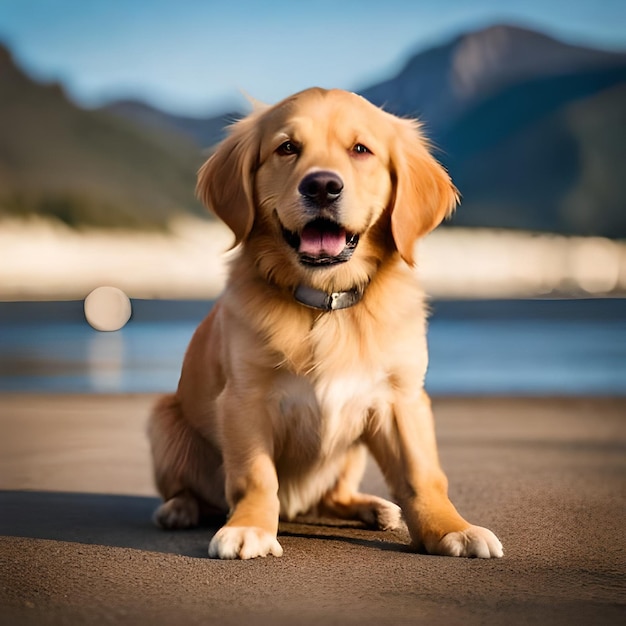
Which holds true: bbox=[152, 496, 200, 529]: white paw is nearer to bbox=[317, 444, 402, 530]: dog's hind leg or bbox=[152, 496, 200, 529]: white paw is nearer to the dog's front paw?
bbox=[317, 444, 402, 530]: dog's hind leg

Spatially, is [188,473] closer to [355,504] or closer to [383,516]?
[355,504]

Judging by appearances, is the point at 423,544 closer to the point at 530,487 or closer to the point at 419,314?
the point at 419,314

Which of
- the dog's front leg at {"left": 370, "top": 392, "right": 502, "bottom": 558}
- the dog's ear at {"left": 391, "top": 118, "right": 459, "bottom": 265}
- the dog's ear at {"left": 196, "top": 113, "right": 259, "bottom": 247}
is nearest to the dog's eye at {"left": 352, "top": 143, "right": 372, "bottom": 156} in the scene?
the dog's ear at {"left": 391, "top": 118, "right": 459, "bottom": 265}

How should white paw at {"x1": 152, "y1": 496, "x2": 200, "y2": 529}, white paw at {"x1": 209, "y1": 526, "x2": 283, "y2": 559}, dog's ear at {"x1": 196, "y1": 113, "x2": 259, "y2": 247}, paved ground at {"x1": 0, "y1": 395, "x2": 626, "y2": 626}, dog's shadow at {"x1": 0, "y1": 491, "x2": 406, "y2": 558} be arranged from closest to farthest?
paved ground at {"x1": 0, "y1": 395, "x2": 626, "y2": 626}
white paw at {"x1": 209, "y1": 526, "x2": 283, "y2": 559}
dog's shadow at {"x1": 0, "y1": 491, "x2": 406, "y2": 558}
dog's ear at {"x1": 196, "y1": 113, "x2": 259, "y2": 247}
white paw at {"x1": 152, "y1": 496, "x2": 200, "y2": 529}

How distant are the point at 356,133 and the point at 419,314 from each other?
2.07 feet

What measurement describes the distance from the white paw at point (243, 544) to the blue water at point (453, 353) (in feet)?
19.1

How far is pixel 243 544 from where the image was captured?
9.98 ft

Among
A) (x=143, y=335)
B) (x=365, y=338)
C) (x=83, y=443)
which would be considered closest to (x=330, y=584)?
(x=365, y=338)

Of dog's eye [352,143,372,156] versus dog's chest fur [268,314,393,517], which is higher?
dog's eye [352,143,372,156]

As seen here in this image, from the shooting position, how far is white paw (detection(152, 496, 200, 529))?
3672mm

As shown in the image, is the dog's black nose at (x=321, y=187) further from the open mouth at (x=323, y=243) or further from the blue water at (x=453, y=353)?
the blue water at (x=453, y=353)

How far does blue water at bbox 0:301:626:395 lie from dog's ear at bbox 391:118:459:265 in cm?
532

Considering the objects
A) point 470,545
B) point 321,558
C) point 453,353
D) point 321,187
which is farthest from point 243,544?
point 453,353

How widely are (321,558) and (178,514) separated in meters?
0.78
